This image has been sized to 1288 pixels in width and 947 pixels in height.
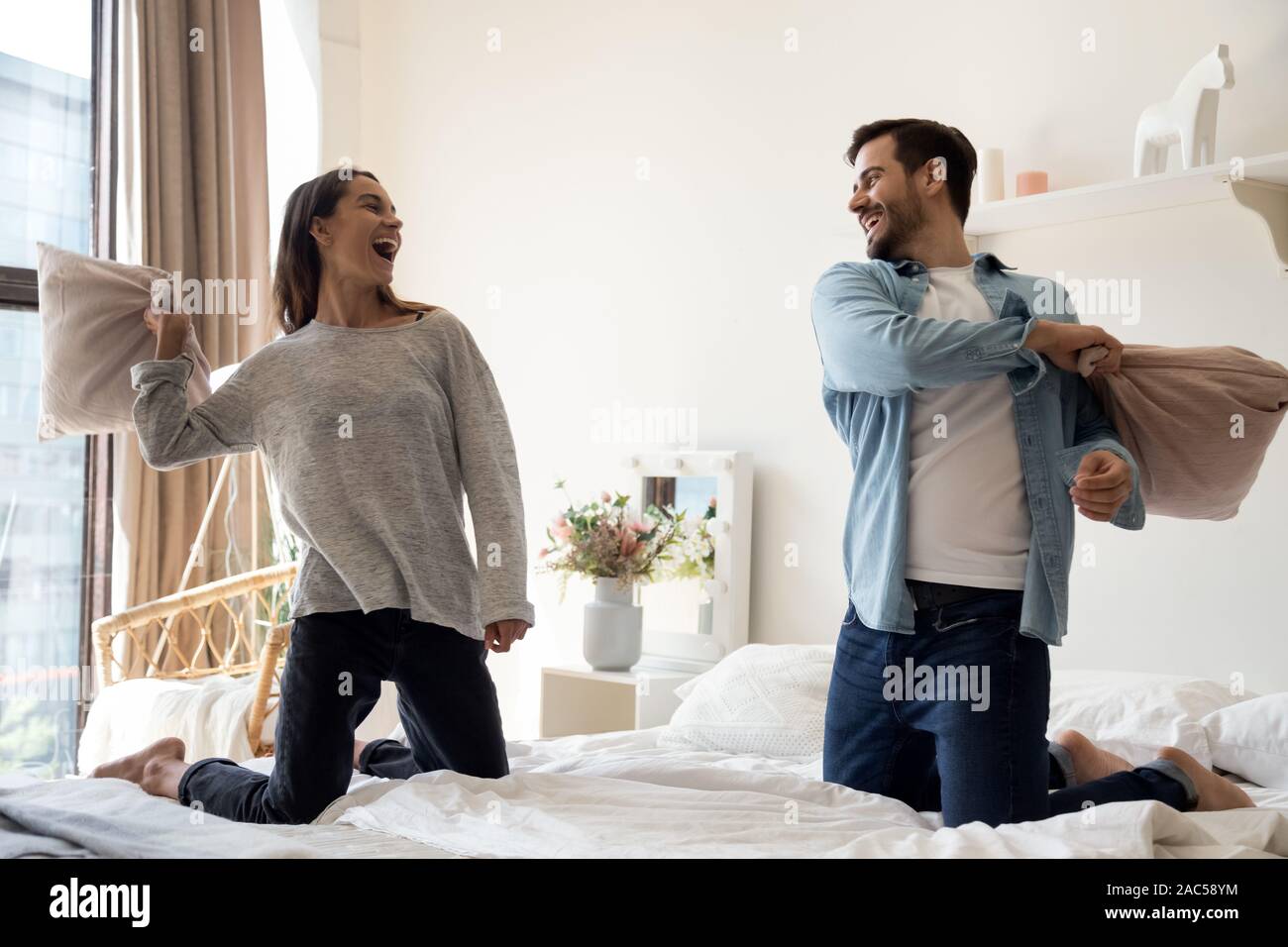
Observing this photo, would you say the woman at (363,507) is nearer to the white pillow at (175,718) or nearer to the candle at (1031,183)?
the white pillow at (175,718)

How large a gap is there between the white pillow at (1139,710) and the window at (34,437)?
123 inches

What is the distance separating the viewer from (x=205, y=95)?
4.15 metres

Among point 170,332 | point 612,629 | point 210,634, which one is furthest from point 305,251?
point 210,634

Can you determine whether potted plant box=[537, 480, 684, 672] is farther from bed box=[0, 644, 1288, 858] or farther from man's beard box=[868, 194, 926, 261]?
man's beard box=[868, 194, 926, 261]

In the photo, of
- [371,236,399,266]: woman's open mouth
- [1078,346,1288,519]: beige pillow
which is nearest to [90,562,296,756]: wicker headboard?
[371,236,399,266]: woman's open mouth

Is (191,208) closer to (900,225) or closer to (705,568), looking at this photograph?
(705,568)

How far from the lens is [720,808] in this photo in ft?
5.37

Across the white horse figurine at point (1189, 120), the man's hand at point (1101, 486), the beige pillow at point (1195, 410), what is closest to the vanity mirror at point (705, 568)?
the white horse figurine at point (1189, 120)

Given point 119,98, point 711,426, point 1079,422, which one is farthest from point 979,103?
point 119,98

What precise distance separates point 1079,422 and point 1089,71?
130 cm

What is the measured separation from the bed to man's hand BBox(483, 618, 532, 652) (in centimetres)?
19

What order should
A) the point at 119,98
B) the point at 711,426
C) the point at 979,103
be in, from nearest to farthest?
the point at 979,103 → the point at 711,426 → the point at 119,98

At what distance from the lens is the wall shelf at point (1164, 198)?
229cm

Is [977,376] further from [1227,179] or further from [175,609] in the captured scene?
[175,609]
